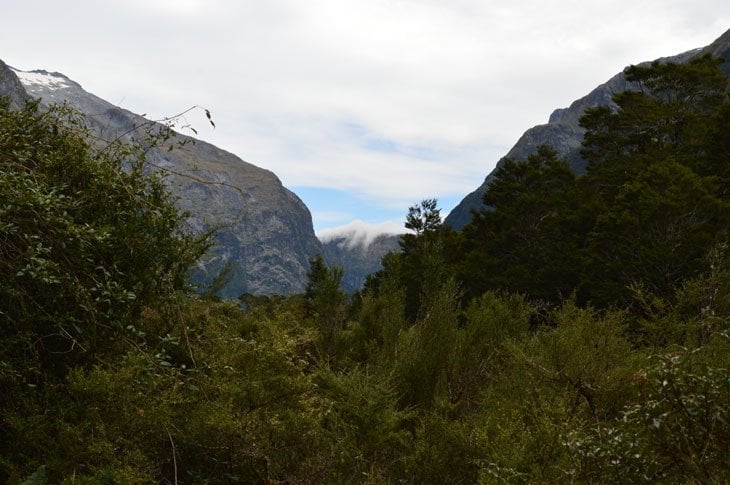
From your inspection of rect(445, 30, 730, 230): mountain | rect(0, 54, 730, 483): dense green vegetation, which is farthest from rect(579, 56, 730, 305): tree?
rect(445, 30, 730, 230): mountain

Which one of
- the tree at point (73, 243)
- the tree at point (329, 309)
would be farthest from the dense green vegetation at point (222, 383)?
the tree at point (329, 309)

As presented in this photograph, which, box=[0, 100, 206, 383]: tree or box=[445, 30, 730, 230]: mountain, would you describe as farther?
box=[445, 30, 730, 230]: mountain

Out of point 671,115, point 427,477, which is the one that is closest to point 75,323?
point 427,477

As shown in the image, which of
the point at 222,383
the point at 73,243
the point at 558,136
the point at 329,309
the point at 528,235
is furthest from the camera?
the point at 558,136

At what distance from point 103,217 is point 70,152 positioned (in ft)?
2.28

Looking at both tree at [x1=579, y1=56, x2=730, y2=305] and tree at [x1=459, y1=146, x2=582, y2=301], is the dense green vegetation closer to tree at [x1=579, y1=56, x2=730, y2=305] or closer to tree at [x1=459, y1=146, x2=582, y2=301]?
tree at [x1=579, y1=56, x2=730, y2=305]

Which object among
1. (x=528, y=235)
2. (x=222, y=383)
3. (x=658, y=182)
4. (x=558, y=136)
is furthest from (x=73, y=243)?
(x=558, y=136)

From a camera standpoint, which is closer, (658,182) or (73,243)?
(73,243)

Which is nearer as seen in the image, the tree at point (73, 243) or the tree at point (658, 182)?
the tree at point (73, 243)

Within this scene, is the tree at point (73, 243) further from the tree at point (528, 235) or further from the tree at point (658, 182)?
the tree at point (528, 235)

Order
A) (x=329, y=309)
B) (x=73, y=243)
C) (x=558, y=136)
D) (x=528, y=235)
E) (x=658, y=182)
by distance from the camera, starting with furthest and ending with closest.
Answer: (x=558, y=136), (x=528, y=235), (x=658, y=182), (x=329, y=309), (x=73, y=243)

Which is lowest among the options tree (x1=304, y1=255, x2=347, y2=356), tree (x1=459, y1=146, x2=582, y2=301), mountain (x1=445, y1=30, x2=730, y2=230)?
tree (x1=304, y1=255, x2=347, y2=356)

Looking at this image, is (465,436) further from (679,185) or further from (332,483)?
(679,185)

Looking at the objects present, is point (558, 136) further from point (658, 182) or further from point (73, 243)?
point (73, 243)
